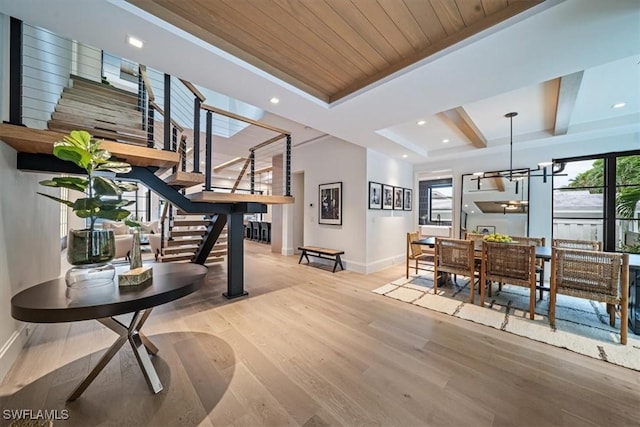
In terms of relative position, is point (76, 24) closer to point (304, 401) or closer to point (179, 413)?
point (179, 413)

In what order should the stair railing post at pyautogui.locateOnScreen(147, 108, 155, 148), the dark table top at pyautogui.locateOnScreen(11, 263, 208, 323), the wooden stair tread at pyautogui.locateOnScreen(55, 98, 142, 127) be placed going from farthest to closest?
the wooden stair tread at pyautogui.locateOnScreen(55, 98, 142, 127), the stair railing post at pyautogui.locateOnScreen(147, 108, 155, 148), the dark table top at pyautogui.locateOnScreen(11, 263, 208, 323)

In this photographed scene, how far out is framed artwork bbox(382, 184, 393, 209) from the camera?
17.8ft

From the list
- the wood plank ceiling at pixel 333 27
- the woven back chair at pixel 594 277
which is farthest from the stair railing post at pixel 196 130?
the woven back chair at pixel 594 277

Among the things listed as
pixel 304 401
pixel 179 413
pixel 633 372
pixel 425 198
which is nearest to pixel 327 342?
pixel 304 401

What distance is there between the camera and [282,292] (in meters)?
3.71

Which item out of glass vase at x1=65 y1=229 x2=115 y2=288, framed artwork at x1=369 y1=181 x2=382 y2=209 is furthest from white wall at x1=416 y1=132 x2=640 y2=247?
glass vase at x1=65 y1=229 x2=115 y2=288

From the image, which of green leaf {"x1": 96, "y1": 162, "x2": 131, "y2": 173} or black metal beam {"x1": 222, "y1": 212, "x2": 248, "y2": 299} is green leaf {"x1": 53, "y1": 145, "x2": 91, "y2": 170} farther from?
black metal beam {"x1": 222, "y1": 212, "x2": 248, "y2": 299}

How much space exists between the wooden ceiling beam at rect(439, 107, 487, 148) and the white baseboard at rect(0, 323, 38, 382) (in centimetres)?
519

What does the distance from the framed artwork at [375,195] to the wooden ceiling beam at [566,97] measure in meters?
2.94

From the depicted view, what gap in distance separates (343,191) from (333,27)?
358cm

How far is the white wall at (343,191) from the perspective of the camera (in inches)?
198

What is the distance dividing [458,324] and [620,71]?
324 centimetres

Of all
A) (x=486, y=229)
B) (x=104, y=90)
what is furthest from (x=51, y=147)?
(x=486, y=229)

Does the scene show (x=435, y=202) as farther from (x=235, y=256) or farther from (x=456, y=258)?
(x=235, y=256)
